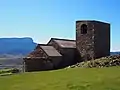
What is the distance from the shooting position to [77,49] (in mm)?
51594

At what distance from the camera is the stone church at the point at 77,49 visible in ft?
154

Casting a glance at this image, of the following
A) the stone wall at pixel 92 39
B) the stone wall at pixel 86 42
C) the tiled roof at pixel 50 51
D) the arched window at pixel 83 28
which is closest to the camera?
the tiled roof at pixel 50 51

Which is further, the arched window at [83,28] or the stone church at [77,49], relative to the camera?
the arched window at [83,28]

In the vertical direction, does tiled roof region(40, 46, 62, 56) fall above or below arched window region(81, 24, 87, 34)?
below

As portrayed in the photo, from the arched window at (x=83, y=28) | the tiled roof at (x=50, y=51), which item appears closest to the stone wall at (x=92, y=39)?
the arched window at (x=83, y=28)

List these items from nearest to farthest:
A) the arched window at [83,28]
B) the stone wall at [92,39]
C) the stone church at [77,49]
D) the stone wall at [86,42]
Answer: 1. the stone church at [77,49]
2. the stone wall at [92,39]
3. the stone wall at [86,42]
4. the arched window at [83,28]

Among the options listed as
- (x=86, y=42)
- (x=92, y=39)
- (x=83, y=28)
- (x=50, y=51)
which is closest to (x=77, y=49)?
(x=86, y=42)

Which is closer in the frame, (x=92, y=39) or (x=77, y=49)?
(x=92, y=39)

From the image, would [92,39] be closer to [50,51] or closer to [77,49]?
[77,49]

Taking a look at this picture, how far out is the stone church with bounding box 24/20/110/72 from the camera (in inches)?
1847

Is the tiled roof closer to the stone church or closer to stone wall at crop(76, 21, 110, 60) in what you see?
the stone church

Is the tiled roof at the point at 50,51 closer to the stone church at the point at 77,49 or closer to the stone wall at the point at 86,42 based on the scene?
the stone church at the point at 77,49

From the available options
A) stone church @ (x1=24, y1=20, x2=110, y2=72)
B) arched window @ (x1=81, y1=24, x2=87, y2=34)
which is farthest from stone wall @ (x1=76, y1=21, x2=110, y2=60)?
arched window @ (x1=81, y1=24, x2=87, y2=34)

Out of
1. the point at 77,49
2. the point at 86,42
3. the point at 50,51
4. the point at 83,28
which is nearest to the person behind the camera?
the point at 50,51
